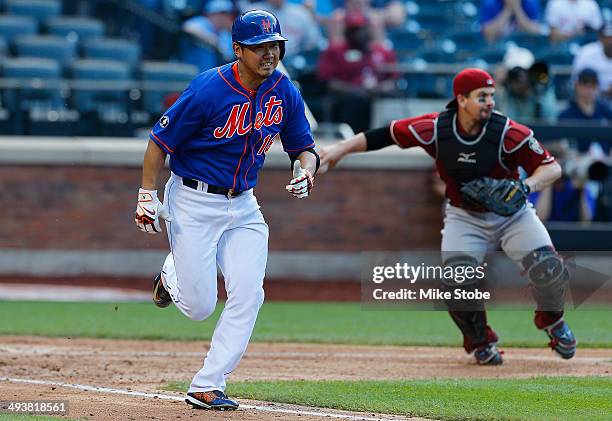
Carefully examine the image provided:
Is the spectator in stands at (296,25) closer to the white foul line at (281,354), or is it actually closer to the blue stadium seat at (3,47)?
the blue stadium seat at (3,47)

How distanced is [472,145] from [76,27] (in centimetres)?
→ 830

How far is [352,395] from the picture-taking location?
259 inches

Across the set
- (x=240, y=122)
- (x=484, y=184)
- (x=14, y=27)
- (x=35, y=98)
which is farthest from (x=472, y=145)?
(x=14, y=27)

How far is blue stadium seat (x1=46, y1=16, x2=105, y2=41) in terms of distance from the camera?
14836 mm

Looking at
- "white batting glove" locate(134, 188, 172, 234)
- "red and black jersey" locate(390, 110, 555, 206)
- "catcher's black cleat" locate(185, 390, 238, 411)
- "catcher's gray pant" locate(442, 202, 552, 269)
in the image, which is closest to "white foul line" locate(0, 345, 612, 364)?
"catcher's gray pant" locate(442, 202, 552, 269)

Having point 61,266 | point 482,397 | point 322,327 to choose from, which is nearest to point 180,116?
point 482,397

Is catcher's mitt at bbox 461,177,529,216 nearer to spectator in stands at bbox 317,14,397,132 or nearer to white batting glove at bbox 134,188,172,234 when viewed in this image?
white batting glove at bbox 134,188,172,234

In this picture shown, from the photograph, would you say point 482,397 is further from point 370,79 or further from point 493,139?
point 370,79

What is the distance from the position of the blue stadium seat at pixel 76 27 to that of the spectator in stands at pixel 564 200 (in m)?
5.95

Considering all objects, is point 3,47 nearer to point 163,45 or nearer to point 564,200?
point 163,45

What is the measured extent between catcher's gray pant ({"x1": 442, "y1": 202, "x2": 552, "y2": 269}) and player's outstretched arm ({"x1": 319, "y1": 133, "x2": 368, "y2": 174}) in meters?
0.81

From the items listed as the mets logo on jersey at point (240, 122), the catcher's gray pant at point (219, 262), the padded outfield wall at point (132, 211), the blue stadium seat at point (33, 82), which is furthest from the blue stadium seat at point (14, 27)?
the mets logo on jersey at point (240, 122)

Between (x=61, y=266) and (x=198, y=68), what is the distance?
296cm

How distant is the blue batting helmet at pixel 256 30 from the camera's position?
5922mm
